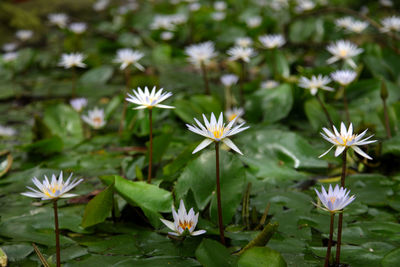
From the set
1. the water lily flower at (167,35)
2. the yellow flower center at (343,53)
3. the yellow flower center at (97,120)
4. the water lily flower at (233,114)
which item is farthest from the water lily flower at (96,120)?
the water lily flower at (167,35)

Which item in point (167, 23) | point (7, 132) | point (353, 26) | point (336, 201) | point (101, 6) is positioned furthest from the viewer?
point (101, 6)

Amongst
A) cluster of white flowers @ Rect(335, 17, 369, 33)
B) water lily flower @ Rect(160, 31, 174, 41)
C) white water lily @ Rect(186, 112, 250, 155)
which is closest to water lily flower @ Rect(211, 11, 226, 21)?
water lily flower @ Rect(160, 31, 174, 41)

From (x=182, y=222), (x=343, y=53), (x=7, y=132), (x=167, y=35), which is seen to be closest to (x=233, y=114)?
(x=343, y=53)

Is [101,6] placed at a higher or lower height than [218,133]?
higher

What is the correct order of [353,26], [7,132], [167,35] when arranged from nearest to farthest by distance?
[7,132] → [353,26] → [167,35]

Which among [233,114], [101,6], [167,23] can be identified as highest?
[101,6]

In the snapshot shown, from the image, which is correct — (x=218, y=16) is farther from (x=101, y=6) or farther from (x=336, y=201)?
(x=336, y=201)

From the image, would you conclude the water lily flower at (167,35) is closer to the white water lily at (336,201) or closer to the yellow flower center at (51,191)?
the yellow flower center at (51,191)

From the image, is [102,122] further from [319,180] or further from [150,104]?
[319,180]

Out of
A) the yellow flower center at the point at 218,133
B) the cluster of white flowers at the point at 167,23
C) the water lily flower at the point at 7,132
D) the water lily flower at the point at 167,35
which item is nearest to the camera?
the yellow flower center at the point at 218,133

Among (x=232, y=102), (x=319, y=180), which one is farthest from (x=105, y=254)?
(x=232, y=102)

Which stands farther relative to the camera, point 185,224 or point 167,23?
point 167,23
